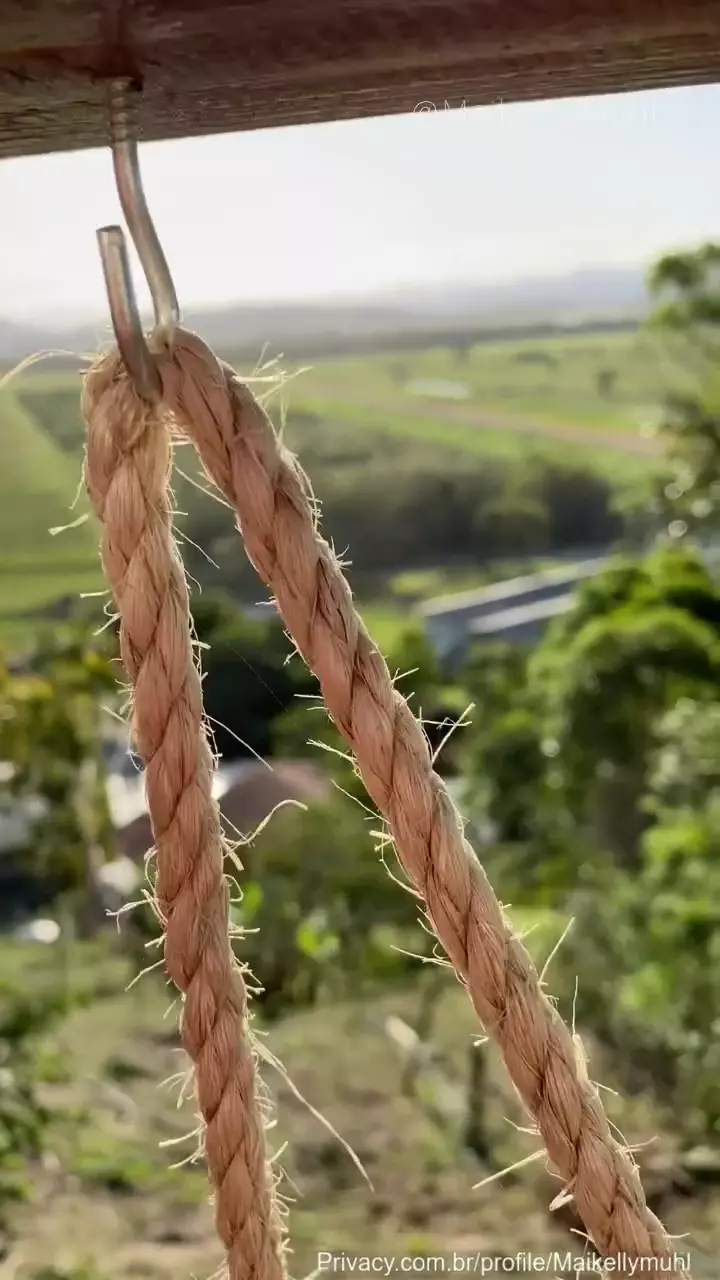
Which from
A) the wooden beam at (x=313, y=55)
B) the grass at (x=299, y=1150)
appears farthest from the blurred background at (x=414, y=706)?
the wooden beam at (x=313, y=55)

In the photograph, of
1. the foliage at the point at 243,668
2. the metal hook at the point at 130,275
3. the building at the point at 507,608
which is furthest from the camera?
the building at the point at 507,608

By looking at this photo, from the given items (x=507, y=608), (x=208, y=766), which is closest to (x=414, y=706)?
(x=507, y=608)

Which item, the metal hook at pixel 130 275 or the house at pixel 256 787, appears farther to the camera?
the house at pixel 256 787

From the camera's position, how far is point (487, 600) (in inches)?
27.7

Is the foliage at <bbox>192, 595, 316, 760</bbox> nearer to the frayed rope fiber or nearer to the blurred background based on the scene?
the blurred background

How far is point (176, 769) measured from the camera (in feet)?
0.94

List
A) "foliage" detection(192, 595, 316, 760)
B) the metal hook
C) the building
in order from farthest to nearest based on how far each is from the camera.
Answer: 1. the building
2. "foliage" detection(192, 595, 316, 760)
3. the metal hook

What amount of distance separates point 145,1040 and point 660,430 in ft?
1.62

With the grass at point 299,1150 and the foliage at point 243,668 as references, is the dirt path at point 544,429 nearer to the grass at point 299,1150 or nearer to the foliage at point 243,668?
the foliage at point 243,668

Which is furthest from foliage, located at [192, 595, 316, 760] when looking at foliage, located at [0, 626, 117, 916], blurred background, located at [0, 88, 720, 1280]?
foliage, located at [0, 626, 117, 916]

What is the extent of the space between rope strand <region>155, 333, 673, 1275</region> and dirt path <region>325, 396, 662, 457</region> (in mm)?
400

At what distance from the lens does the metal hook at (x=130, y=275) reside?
0.90 feet

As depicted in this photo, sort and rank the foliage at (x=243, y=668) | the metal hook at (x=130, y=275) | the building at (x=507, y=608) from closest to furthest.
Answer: the metal hook at (x=130, y=275), the foliage at (x=243, y=668), the building at (x=507, y=608)

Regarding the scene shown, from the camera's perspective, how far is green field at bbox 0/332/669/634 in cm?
64
